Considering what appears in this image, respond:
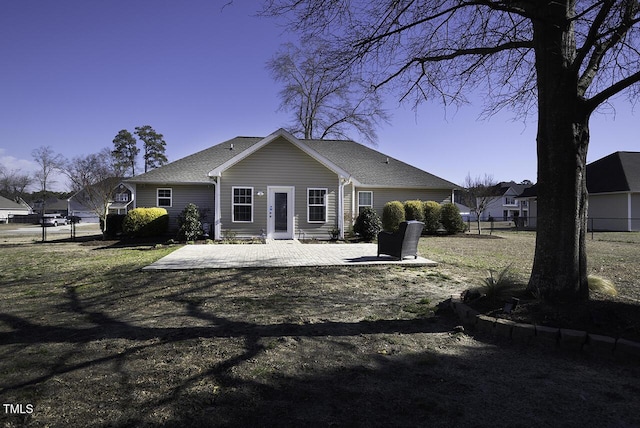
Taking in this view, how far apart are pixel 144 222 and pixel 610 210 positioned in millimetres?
30843

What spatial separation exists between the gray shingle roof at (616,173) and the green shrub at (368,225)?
19798 mm

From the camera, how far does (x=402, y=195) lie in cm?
2170

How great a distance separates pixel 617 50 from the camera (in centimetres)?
553

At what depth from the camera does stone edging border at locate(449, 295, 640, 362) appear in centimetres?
360

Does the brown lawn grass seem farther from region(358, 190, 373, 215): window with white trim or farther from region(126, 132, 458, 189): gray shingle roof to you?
region(358, 190, 373, 215): window with white trim

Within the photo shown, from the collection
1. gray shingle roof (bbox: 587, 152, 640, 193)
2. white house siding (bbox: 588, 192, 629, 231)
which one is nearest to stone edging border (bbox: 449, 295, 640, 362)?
white house siding (bbox: 588, 192, 629, 231)

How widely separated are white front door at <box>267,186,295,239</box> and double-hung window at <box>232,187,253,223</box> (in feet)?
2.65

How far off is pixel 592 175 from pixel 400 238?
28155mm

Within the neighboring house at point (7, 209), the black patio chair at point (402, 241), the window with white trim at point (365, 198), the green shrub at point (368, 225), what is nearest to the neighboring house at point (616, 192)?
the window with white trim at point (365, 198)

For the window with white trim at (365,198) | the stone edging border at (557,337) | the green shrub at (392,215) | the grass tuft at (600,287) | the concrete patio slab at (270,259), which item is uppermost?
the window with white trim at (365,198)

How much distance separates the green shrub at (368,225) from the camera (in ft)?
56.6

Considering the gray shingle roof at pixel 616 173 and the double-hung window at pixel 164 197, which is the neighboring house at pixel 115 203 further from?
the gray shingle roof at pixel 616 173

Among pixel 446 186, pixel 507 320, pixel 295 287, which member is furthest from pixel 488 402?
pixel 446 186

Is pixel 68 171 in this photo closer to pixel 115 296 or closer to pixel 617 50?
pixel 115 296
